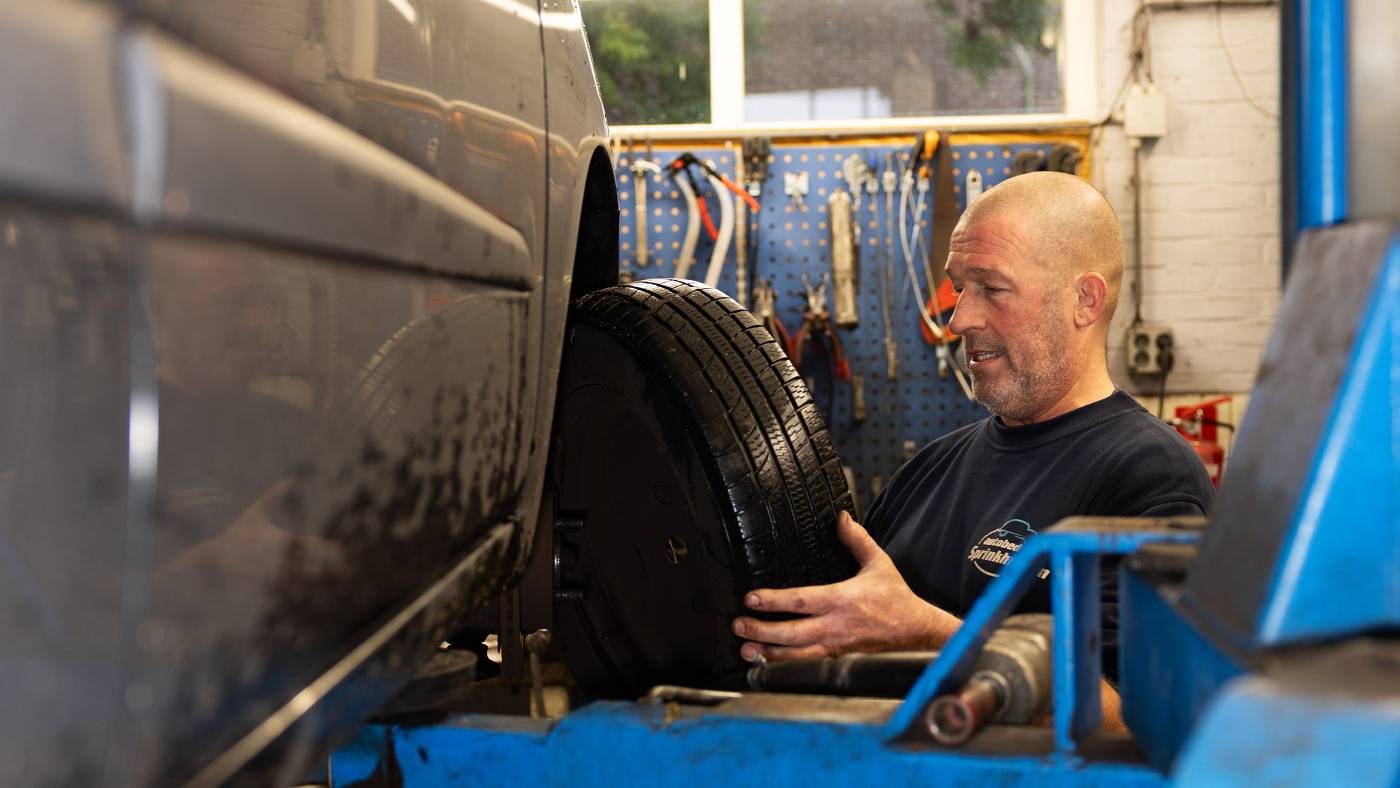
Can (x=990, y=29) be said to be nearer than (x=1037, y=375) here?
No

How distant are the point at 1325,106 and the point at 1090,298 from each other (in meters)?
1.23

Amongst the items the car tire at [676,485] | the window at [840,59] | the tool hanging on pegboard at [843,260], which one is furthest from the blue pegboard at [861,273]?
the car tire at [676,485]

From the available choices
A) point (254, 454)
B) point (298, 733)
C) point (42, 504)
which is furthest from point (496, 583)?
point (42, 504)

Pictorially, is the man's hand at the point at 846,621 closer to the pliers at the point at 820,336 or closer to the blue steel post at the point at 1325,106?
the blue steel post at the point at 1325,106

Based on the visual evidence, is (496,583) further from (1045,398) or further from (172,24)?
(1045,398)

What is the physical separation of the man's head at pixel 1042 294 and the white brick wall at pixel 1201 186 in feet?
8.28

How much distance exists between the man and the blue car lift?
783mm

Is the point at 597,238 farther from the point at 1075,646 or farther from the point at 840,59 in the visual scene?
the point at 840,59

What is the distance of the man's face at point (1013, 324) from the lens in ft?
5.97

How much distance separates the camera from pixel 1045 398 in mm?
1826

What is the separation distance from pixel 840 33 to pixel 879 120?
0.48m

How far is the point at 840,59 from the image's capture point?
4.51 m

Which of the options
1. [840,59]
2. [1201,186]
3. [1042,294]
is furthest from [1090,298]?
[840,59]

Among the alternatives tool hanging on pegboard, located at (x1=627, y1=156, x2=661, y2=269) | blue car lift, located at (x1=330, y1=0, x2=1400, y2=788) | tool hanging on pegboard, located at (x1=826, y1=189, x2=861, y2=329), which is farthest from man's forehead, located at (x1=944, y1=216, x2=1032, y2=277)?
tool hanging on pegboard, located at (x1=627, y1=156, x2=661, y2=269)
